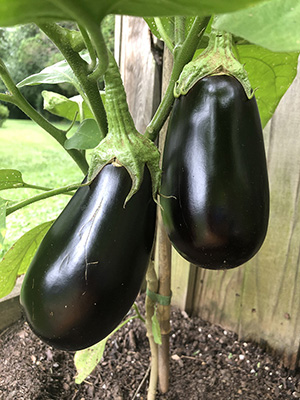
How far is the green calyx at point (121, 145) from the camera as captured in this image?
1.30ft

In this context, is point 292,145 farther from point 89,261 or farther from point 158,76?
point 89,261

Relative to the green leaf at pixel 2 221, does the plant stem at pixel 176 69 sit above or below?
above

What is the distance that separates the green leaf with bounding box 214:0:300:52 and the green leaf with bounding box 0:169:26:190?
14.6 inches

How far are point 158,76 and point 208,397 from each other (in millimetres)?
733

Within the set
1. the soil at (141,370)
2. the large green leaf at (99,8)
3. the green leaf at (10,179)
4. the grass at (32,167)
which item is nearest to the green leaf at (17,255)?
the green leaf at (10,179)

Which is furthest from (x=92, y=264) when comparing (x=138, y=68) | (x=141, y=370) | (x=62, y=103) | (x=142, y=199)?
(x=138, y=68)

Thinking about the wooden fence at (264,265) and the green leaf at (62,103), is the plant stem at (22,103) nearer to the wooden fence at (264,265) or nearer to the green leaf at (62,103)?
the green leaf at (62,103)

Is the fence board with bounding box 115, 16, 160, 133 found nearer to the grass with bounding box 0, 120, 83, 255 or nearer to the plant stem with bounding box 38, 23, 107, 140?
the plant stem with bounding box 38, 23, 107, 140

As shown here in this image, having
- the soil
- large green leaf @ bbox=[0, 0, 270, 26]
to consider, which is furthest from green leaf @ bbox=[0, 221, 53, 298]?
large green leaf @ bbox=[0, 0, 270, 26]

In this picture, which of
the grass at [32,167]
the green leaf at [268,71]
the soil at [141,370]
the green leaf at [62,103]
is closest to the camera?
the green leaf at [268,71]

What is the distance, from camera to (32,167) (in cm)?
262

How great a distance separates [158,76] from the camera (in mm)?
976

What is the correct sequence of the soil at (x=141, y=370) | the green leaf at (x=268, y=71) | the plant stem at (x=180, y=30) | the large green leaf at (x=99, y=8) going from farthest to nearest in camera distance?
the soil at (x=141, y=370) → the green leaf at (x=268, y=71) → the plant stem at (x=180, y=30) → the large green leaf at (x=99, y=8)

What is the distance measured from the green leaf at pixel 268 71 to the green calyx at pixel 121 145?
0.80 feet
